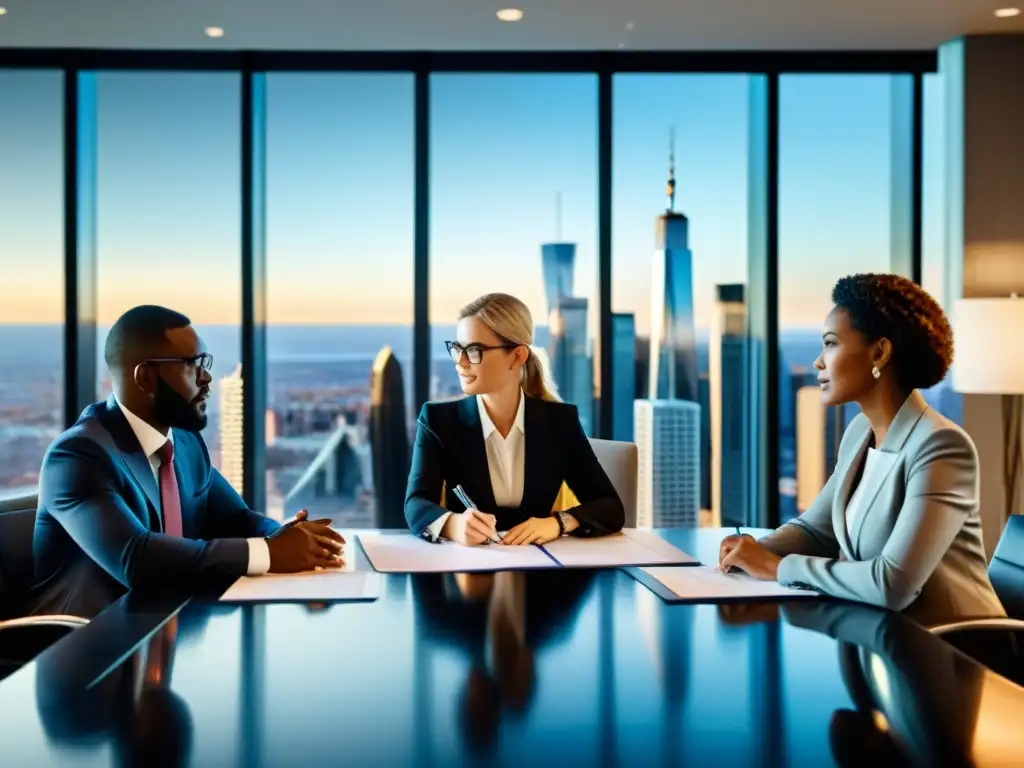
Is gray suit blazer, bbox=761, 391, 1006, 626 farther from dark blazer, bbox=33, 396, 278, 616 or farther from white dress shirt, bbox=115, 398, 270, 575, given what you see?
white dress shirt, bbox=115, 398, 270, 575

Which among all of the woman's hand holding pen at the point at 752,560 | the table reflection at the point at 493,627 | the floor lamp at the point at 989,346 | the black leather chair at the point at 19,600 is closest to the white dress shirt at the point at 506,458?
the table reflection at the point at 493,627

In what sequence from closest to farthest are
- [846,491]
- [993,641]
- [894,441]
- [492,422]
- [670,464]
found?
[993,641]
[894,441]
[846,491]
[492,422]
[670,464]

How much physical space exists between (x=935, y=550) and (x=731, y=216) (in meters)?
3.30

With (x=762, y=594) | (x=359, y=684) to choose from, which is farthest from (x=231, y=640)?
(x=762, y=594)

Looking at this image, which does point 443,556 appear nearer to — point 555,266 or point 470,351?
point 470,351

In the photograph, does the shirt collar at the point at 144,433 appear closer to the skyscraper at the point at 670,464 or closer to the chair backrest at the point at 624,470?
the chair backrest at the point at 624,470

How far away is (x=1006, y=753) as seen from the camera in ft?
3.43

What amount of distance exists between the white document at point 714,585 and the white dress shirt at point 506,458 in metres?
0.77

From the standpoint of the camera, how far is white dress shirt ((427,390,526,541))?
277cm

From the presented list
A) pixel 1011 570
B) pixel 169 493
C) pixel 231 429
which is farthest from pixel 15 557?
pixel 231 429

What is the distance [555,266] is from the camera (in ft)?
15.8

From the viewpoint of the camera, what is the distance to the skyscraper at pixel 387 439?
4812mm

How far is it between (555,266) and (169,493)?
2.93 meters

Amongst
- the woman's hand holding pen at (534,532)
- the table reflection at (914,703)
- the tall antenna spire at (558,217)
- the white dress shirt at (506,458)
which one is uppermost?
the tall antenna spire at (558,217)
